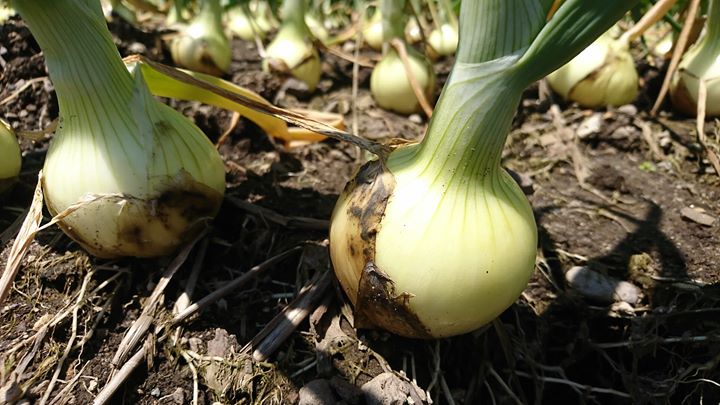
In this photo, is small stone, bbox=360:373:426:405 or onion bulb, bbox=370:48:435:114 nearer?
small stone, bbox=360:373:426:405

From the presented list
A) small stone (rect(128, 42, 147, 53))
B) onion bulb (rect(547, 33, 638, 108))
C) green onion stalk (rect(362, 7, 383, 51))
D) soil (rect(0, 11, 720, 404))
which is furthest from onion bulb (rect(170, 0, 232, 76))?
onion bulb (rect(547, 33, 638, 108))

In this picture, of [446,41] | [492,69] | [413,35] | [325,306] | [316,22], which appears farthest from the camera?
[316,22]

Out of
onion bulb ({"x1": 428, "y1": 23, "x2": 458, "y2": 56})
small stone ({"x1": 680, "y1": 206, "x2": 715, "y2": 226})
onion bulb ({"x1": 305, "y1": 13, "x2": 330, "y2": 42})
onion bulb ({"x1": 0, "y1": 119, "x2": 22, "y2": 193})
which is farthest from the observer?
onion bulb ({"x1": 305, "y1": 13, "x2": 330, "y2": 42})

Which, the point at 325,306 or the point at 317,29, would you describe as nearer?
the point at 325,306

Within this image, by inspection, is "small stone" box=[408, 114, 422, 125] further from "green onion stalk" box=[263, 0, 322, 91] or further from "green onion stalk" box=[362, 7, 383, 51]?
"green onion stalk" box=[362, 7, 383, 51]

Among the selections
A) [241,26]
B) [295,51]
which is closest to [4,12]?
[295,51]

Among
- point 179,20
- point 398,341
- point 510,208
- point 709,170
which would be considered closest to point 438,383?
point 398,341

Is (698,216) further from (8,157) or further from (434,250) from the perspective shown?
(8,157)

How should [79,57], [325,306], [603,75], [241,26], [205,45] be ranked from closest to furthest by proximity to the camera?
1. [79,57]
2. [325,306]
3. [603,75]
4. [205,45]
5. [241,26]
